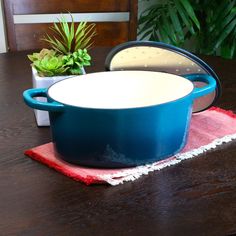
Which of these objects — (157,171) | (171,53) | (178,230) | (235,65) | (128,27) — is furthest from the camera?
(128,27)

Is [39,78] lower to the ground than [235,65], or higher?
higher

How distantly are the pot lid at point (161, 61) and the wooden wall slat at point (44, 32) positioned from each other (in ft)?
2.91

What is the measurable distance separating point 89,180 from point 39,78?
247 millimetres

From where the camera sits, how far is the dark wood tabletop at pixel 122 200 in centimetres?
50

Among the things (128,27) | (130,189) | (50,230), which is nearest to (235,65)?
(128,27)

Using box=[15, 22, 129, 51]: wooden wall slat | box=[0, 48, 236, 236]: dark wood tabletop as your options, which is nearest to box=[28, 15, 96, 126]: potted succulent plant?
box=[0, 48, 236, 236]: dark wood tabletop

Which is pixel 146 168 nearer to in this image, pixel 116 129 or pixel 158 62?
pixel 116 129

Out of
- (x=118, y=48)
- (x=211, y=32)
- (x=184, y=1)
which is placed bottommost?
(x=211, y=32)

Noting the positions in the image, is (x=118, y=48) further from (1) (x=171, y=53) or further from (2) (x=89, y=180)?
(2) (x=89, y=180)

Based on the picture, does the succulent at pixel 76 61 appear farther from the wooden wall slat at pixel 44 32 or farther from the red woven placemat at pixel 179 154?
the wooden wall slat at pixel 44 32

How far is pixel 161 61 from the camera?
777 millimetres

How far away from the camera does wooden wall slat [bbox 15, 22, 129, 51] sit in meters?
1.62

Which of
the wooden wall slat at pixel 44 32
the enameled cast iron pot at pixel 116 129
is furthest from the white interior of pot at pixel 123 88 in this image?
the wooden wall slat at pixel 44 32

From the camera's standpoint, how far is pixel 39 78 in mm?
764
